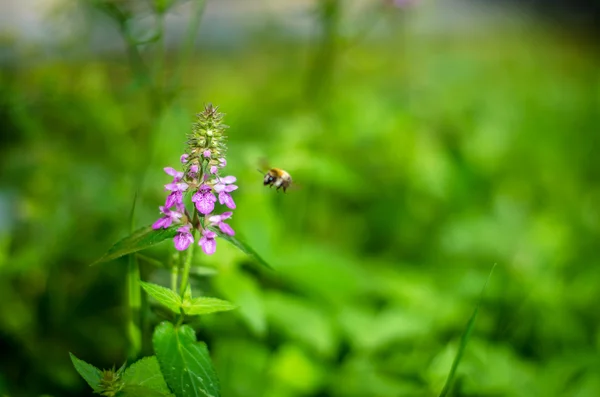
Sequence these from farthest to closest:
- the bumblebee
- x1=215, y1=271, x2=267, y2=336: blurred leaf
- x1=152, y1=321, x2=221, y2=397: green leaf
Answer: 1. x1=215, y1=271, x2=267, y2=336: blurred leaf
2. the bumblebee
3. x1=152, y1=321, x2=221, y2=397: green leaf

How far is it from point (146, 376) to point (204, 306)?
145 millimetres

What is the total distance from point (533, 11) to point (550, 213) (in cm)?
442

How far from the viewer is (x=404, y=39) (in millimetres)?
4707

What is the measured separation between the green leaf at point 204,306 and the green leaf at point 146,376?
106mm

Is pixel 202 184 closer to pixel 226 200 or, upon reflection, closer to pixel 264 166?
pixel 226 200

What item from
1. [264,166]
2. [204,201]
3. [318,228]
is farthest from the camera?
[318,228]

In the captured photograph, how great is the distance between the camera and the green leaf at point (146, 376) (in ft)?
3.18

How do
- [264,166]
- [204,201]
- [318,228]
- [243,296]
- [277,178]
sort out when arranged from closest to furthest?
[204,201] → [277,178] → [264,166] → [243,296] → [318,228]

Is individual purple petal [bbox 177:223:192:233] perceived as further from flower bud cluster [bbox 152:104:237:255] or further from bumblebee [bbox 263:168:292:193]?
bumblebee [bbox 263:168:292:193]

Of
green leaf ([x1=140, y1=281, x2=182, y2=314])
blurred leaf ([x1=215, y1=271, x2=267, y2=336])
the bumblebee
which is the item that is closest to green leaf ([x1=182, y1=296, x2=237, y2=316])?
green leaf ([x1=140, y1=281, x2=182, y2=314])

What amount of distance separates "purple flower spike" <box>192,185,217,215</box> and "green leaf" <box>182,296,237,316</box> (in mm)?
176

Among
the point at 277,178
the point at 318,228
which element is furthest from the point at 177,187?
the point at 318,228

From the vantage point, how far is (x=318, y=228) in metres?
2.35

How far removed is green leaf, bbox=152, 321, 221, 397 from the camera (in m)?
0.89
